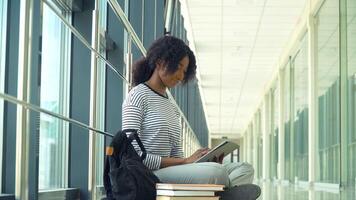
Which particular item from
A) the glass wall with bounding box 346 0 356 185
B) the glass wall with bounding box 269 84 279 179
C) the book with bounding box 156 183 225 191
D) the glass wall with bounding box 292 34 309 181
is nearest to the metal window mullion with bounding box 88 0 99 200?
the book with bounding box 156 183 225 191

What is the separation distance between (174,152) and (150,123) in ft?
0.73

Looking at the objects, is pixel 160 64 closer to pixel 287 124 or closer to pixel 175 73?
pixel 175 73

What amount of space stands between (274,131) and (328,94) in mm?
7939

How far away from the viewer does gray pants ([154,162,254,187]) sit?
1.86m

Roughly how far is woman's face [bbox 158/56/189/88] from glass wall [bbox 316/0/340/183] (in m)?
4.87

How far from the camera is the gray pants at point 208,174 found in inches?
73.3

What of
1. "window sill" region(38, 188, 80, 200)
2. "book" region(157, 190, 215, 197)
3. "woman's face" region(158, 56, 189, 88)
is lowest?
"window sill" region(38, 188, 80, 200)

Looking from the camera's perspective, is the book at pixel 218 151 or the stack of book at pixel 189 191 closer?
the stack of book at pixel 189 191

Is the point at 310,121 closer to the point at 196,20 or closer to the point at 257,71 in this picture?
the point at 196,20

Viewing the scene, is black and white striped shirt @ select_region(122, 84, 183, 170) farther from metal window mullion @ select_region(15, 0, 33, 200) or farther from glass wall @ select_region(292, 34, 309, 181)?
glass wall @ select_region(292, 34, 309, 181)

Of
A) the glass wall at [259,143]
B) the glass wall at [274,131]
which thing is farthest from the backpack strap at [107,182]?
the glass wall at [259,143]

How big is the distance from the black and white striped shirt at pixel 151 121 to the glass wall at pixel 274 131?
1247 centimetres

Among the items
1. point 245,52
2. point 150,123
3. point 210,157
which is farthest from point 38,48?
point 245,52

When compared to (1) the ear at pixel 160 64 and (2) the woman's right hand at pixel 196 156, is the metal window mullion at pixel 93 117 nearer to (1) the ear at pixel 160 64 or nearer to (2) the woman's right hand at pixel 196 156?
(1) the ear at pixel 160 64
